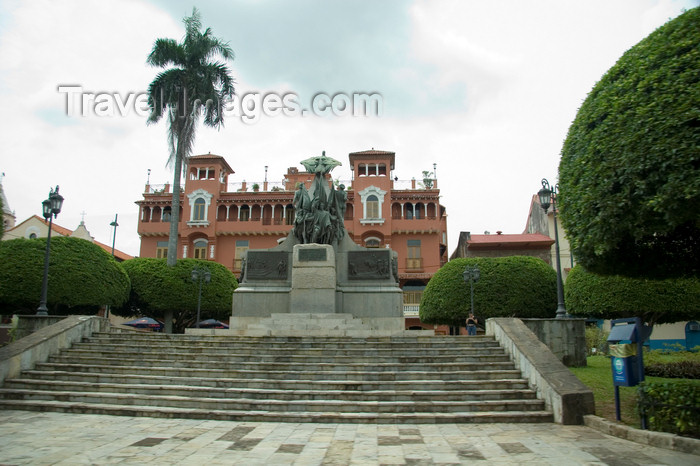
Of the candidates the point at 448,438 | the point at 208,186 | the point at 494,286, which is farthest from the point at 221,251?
the point at 448,438

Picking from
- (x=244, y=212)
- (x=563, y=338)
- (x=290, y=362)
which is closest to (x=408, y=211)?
(x=244, y=212)

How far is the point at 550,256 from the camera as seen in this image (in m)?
42.1

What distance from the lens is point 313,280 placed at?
16.3m

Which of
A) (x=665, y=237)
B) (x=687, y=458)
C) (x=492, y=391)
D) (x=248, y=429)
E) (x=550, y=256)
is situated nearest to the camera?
(x=687, y=458)

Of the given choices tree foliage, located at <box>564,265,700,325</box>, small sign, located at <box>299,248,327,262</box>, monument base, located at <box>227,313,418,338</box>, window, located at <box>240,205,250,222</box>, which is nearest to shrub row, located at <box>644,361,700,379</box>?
monument base, located at <box>227,313,418,338</box>

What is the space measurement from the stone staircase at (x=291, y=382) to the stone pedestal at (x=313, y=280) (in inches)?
140

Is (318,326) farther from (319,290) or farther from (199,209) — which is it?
(199,209)

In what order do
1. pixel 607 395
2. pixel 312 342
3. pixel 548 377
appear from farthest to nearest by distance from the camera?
1. pixel 312 342
2. pixel 607 395
3. pixel 548 377

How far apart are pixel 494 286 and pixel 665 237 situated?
61.2 feet

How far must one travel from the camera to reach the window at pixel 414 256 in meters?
42.2

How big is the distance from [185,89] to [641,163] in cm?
2878

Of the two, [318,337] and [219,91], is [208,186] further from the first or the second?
[318,337]

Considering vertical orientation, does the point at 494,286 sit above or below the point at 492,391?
above

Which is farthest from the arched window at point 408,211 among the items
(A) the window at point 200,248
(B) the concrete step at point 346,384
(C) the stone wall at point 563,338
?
(B) the concrete step at point 346,384
